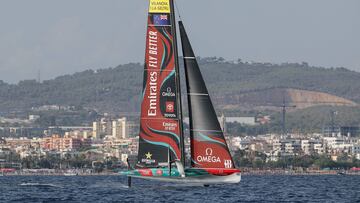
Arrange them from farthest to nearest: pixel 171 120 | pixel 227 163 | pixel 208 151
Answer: pixel 227 163 < pixel 208 151 < pixel 171 120

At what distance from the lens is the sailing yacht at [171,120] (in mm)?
66250

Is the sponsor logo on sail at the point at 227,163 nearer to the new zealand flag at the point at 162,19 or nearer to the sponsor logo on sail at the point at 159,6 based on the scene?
the new zealand flag at the point at 162,19

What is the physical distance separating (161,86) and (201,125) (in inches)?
116

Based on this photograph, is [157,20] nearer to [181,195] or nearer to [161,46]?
[161,46]

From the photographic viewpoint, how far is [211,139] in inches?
2648

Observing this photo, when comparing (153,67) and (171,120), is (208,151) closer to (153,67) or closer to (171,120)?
(171,120)

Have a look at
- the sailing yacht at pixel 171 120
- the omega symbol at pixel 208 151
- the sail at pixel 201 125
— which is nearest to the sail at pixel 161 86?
the sailing yacht at pixel 171 120

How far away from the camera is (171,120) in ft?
219

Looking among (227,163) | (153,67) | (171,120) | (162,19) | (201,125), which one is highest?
(162,19)

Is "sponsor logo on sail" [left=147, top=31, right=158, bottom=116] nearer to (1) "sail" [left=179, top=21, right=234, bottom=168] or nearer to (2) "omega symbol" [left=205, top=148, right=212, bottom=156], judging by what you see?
(1) "sail" [left=179, top=21, right=234, bottom=168]

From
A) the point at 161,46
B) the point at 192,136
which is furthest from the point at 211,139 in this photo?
the point at 161,46

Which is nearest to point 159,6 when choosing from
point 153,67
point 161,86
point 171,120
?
point 153,67

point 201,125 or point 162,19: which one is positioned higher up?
point 162,19

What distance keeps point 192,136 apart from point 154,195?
359 cm
